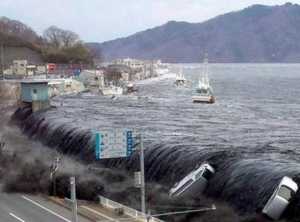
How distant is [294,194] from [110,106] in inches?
1727

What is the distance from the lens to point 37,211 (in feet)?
73.3

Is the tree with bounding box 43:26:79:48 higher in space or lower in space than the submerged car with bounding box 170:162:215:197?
higher

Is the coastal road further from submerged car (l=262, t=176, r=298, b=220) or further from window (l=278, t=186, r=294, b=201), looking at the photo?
window (l=278, t=186, r=294, b=201)

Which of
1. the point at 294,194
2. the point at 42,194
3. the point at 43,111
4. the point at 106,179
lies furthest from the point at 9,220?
the point at 43,111

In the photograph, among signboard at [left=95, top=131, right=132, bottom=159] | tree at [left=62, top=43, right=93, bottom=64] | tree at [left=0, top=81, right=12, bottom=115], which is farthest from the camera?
tree at [left=62, top=43, right=93, bottom=64]

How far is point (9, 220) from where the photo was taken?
2114 cm

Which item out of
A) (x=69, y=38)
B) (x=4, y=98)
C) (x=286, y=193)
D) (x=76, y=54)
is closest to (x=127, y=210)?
(x=286, y=193)

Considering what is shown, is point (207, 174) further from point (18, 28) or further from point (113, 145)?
point (18, 28)

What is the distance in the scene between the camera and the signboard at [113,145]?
61.9ft

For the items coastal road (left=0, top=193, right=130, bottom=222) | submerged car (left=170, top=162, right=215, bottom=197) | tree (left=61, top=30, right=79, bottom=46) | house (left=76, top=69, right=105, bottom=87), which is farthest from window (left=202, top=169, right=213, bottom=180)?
tree (left=61, top=30, right=79, bottom=46)

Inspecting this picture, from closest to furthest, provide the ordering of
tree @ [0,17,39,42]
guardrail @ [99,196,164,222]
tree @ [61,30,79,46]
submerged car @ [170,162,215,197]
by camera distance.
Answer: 1. guardrail @ [99,196,164,222]
2. submerged car @ [170,162,215,197]
3. tree @ [0,17,39,42]
4. tree @ [61,30,79,46]

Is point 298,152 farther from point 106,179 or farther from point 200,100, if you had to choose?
point 200,100

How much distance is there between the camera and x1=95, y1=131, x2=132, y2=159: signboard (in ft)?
61.9

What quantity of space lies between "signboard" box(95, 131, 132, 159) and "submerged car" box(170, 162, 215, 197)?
17.6 ft
